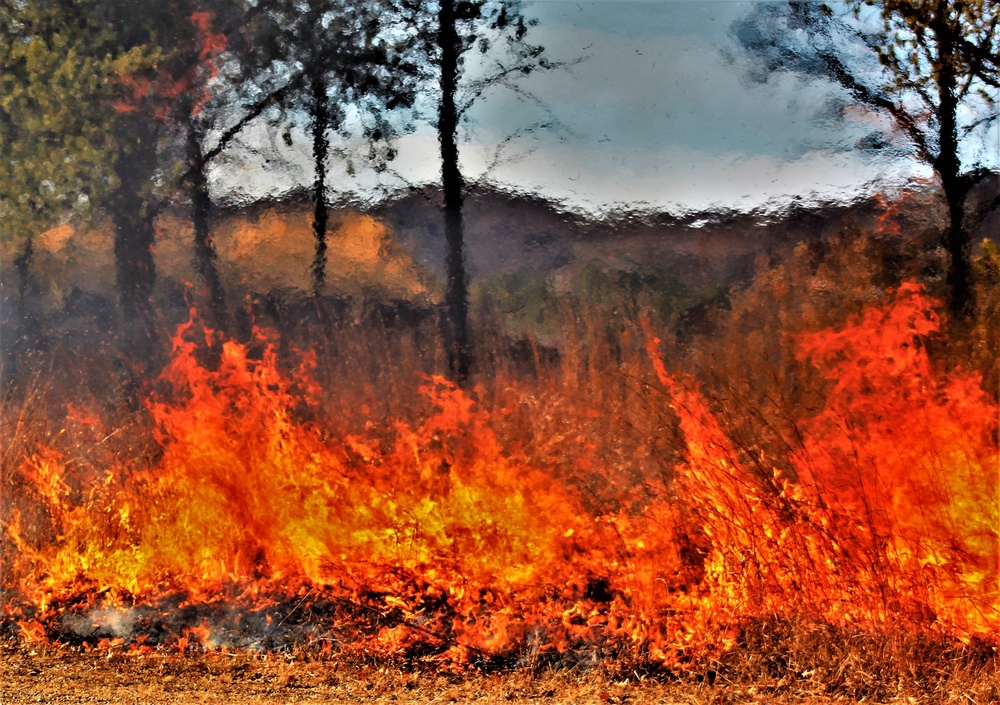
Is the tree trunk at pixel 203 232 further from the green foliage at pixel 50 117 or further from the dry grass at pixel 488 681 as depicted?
the dry grass at pixel 488 681

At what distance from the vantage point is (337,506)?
383cm

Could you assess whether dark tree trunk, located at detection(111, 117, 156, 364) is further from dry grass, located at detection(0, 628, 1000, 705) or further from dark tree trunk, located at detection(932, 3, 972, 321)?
dark tree trunk, located at detection(932, 3, 972, 321)

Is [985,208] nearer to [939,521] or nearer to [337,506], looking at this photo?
[939,521]

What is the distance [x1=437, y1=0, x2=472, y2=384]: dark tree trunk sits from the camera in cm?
376

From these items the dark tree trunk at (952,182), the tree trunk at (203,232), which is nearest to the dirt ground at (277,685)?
the tree trunk at (203,232)

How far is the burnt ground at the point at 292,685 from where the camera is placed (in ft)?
11.7

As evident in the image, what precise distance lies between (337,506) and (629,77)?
2.74 metres

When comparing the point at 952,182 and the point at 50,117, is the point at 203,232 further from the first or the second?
the point at 952,182

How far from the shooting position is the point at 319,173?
152 inches


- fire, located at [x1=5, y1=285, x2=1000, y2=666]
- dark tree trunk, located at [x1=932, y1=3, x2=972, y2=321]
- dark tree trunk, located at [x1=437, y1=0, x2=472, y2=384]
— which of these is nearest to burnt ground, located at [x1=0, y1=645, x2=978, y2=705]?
fire, located at [x1=5, y1=285, x2=1000, y2=666]

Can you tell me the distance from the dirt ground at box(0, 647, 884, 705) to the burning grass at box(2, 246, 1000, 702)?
0.26 feet

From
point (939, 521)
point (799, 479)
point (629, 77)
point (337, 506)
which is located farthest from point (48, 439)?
point (939, 521)

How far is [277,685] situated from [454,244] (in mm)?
2509

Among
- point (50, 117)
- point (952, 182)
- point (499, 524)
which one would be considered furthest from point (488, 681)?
point (50, 117)
